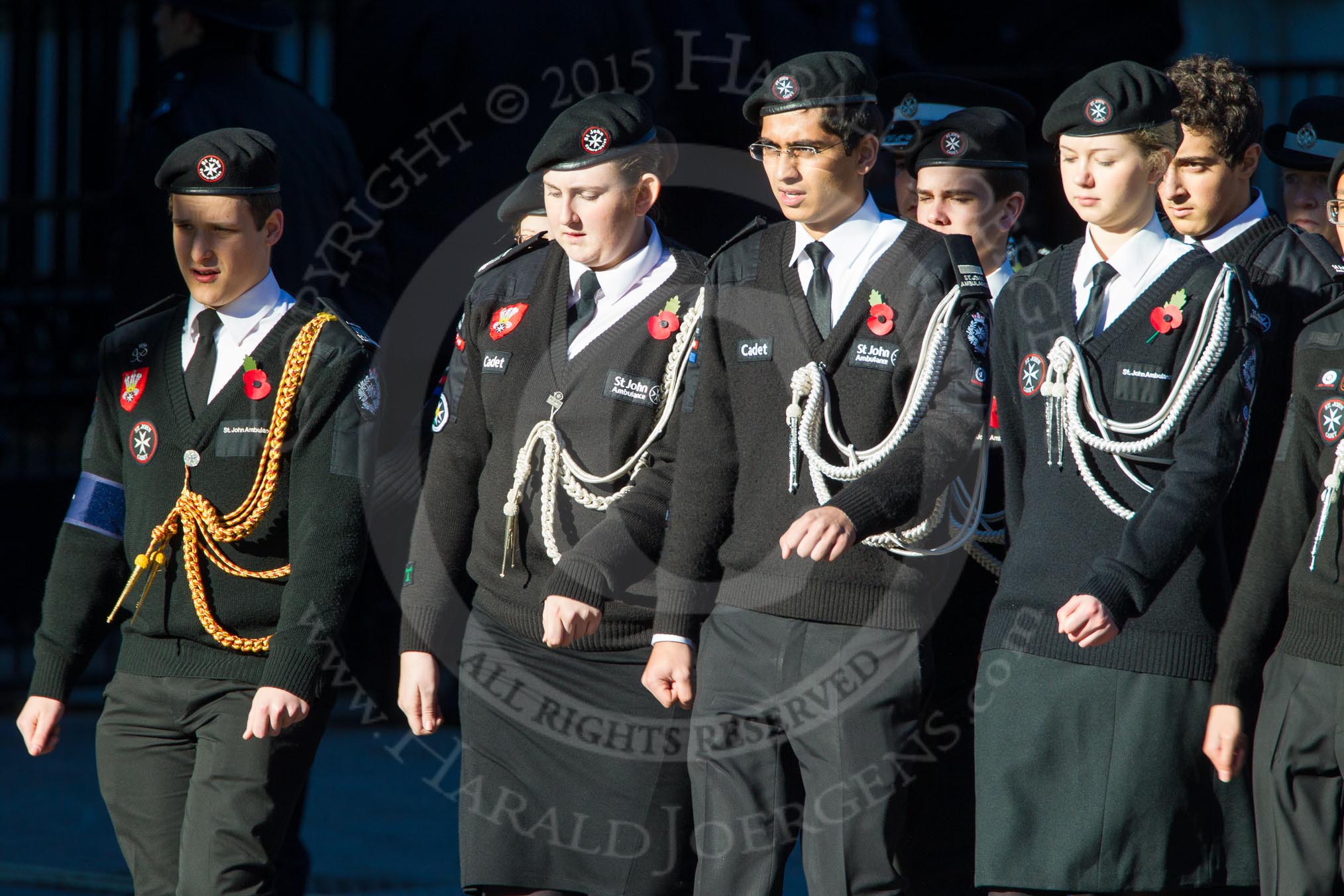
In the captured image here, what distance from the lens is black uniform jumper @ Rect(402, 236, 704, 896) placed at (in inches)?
153

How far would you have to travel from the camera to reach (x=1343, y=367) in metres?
3.58

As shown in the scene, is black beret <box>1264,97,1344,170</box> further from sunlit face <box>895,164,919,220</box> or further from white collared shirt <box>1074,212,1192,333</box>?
white collared shirt <box>1074,212,1192,333</box>

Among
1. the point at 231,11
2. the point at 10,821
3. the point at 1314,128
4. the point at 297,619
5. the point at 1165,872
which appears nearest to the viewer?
the point at 1165,872

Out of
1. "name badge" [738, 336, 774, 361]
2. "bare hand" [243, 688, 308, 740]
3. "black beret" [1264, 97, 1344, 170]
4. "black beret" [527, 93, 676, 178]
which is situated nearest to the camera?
"name badge" [738, 336, 774, 361]

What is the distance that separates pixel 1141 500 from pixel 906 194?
1.44 m

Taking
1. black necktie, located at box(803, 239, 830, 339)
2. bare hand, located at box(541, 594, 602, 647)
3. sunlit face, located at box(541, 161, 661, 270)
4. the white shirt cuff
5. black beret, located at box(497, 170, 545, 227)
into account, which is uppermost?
black beret, located at box(497, 170, 545, 227)

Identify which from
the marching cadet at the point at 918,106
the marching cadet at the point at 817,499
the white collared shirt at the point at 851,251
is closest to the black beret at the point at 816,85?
the marching cadet at the point at 817,499

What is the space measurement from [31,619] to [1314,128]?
6225 mm

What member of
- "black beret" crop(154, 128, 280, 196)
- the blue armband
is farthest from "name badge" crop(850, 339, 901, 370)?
the blue armband

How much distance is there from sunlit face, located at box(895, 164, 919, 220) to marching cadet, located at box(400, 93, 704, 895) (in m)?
0.85

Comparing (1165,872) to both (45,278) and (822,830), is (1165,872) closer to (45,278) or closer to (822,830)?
(822,830)

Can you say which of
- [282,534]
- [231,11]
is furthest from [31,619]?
[282,534]

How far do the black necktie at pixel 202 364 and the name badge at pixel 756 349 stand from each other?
44.2 inches

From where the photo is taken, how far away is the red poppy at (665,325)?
3924 millimetres
